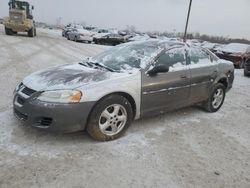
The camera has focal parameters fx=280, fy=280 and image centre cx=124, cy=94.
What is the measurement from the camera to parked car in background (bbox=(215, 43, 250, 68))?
15.7 meters

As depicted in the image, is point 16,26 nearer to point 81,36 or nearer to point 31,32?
point 31,32

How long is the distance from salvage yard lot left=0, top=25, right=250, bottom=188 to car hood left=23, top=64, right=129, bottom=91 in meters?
0.73

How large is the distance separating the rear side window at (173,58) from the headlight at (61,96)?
5.27 ft

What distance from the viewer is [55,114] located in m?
3.66

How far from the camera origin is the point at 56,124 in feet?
12.1

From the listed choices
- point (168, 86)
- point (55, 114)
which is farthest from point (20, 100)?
point (168, 86)

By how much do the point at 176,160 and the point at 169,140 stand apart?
64 centimetres

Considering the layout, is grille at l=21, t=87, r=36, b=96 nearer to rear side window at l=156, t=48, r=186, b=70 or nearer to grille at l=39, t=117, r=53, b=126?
grille at l=39, t=117, r=53, b=126

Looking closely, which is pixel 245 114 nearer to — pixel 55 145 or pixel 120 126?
pixel 120 126

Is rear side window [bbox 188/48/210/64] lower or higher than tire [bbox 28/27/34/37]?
higher

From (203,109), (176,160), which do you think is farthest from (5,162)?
(203,109)

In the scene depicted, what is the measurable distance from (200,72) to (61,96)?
9.47 ft

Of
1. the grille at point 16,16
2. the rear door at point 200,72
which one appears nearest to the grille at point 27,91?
the rear door at point 200,72

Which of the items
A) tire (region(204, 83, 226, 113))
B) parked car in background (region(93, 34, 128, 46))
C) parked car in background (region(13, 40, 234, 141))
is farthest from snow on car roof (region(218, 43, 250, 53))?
parked car in background (region(93, 34, 128, 46))
